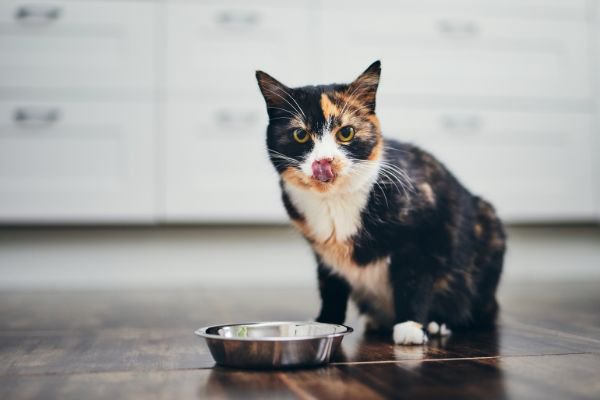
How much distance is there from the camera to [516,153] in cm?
247

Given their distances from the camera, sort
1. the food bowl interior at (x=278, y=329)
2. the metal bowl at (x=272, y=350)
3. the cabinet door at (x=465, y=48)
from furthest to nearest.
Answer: the cabinet door at (x=465, y=48) → the food bowl interior at (x=278, y=329) → the metal bowl at (x=272, y=350)

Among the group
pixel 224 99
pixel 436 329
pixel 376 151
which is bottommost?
pixel 436 329

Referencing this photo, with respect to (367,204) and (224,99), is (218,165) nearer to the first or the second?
(224,99)

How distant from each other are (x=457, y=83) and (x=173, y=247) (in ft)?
3.76

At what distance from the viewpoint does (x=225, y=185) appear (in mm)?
2312

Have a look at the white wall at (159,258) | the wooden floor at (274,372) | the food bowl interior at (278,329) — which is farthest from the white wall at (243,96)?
the food bowl interior at (278,329)

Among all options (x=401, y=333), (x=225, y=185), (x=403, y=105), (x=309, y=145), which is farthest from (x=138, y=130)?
(x=401, y=333)

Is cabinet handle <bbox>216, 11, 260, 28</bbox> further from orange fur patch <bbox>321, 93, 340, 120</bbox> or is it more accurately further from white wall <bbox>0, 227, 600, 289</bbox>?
orange fur patch <bbox>321, 93, 340, 120</bbox>

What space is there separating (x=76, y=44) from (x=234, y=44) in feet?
1.68

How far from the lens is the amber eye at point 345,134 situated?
3.69 ft

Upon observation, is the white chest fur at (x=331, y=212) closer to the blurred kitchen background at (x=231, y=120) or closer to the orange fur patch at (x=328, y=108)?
the orange fur patch at (x=328, y=108)

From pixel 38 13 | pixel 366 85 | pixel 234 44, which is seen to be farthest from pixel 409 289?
pixel 38 13

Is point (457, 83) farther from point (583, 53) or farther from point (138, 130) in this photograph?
point (138, 130)

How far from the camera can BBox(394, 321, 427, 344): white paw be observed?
108 cm
